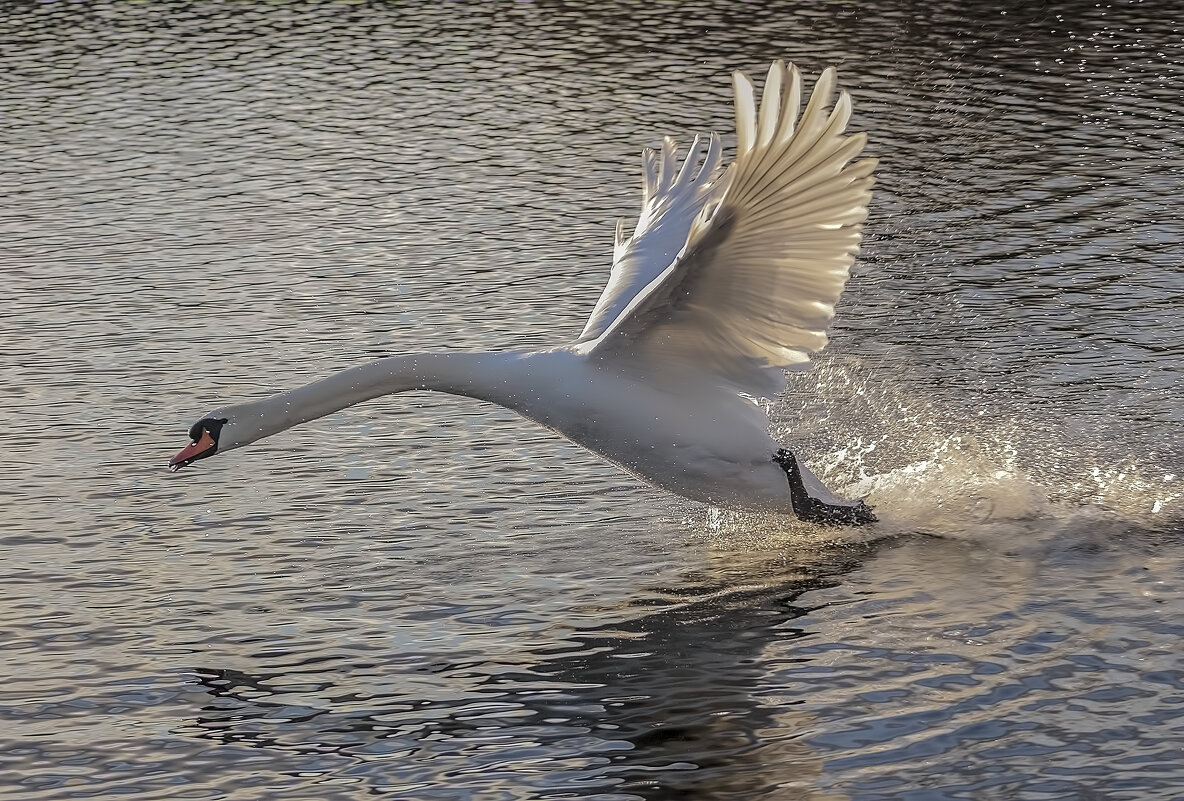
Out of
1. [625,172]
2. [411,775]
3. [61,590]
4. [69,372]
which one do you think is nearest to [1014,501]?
[411,775]

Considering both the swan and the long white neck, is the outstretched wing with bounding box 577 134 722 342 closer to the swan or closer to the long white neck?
the swan

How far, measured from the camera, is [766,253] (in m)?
8.20

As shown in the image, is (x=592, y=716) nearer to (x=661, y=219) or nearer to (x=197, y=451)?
(x=197, y=451)

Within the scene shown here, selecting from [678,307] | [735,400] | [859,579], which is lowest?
[859,579]

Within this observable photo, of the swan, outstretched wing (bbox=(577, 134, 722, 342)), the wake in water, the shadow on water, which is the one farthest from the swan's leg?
outstretched wing (bbox=(577, 134, 722, 342))

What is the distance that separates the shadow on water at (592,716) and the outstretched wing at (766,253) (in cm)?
116

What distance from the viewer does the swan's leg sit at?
9.23 meters

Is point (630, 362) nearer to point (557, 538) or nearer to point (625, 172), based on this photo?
point (557, 538)

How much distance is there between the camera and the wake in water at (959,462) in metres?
9.81

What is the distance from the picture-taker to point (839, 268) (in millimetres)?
8297

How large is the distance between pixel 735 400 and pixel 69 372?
17.6 ft

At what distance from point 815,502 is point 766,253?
5.28 ft

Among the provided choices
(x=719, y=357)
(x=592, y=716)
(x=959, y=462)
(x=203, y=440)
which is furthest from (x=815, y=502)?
(x=203, y=440)


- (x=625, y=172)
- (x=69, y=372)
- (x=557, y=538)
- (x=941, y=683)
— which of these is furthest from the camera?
(x=625, y=172)
